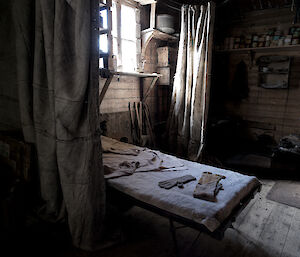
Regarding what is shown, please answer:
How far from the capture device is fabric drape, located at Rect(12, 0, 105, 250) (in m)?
1.91

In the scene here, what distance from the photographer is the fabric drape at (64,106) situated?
191 cm

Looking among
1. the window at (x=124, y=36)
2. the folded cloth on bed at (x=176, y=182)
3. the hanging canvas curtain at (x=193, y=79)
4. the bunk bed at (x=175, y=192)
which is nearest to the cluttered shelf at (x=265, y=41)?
the hanging canvas curtain at (x=193, y=79)

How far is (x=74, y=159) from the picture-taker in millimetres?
2057

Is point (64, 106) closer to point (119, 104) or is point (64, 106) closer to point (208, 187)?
point (208, 187)

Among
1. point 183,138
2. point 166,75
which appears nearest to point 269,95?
point 183,138

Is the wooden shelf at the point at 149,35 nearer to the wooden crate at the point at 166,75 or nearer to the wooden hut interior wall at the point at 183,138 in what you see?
the wooden hut interior wall at the point at 183,138

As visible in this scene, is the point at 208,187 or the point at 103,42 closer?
the point at 208,187

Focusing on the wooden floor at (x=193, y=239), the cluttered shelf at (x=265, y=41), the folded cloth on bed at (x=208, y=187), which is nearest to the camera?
the folded cloth on bed at (x=208, y=187)

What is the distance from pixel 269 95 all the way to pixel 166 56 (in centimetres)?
309

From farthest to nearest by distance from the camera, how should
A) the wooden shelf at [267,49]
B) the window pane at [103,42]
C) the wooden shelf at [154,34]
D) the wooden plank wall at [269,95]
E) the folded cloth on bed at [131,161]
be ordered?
the wooden plank wall at [269,95]
the wooden shelf at [267,49]
the wooden shelf at [154,34]
the window pane at [103,42]
the folded cloth on bed at [131,161]

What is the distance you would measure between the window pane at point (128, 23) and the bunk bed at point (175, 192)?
111 inches

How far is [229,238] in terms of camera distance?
2.53 meters

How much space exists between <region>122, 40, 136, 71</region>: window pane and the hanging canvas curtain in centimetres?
107

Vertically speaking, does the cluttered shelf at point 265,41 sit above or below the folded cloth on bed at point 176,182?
above
